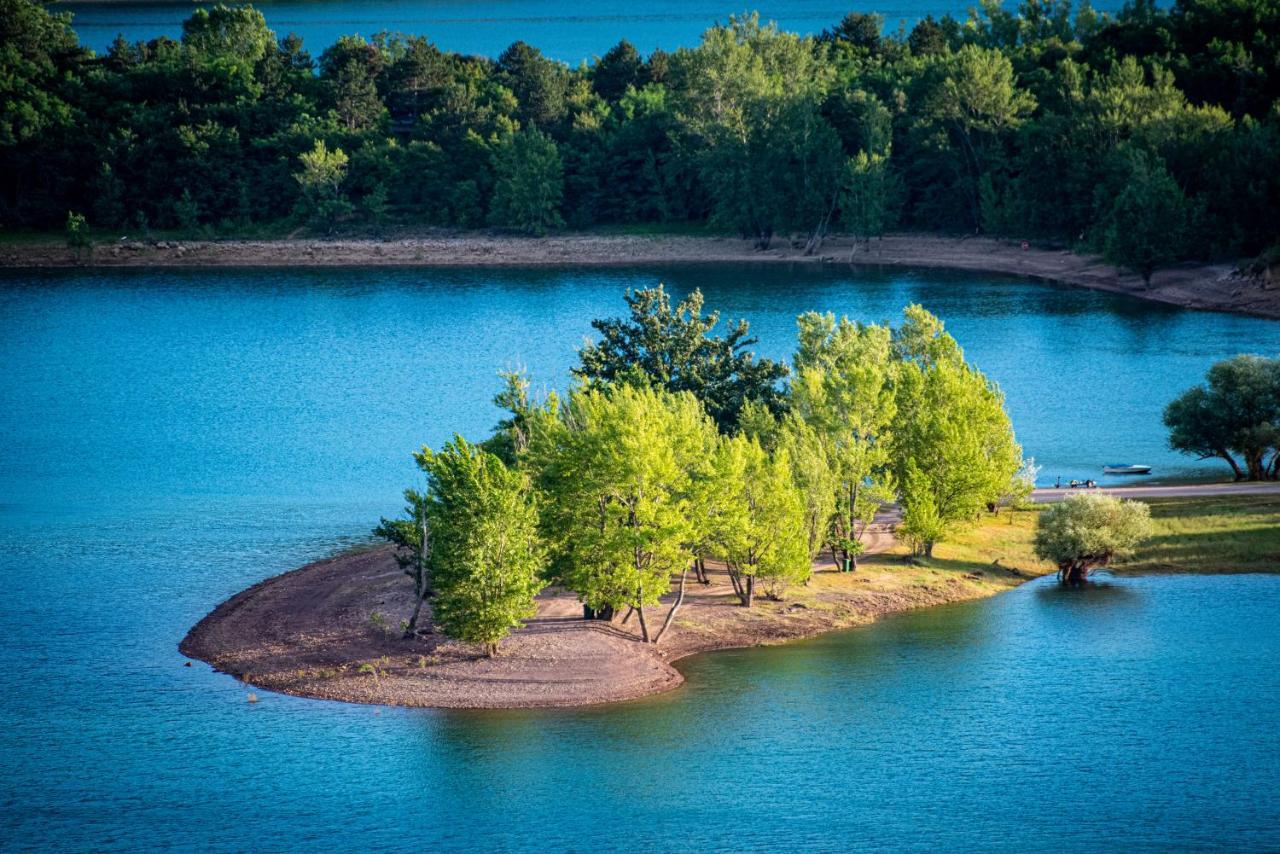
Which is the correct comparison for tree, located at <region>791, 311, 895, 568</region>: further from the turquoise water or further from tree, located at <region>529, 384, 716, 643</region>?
tree, located at <region>529, 384, 716, 643</region>

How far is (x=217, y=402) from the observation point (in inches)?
4897

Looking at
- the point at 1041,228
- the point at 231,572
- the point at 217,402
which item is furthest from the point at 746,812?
the point at 1041,228

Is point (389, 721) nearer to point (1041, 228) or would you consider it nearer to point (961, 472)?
point (961, 472)

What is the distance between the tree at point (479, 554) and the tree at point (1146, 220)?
10439 cm

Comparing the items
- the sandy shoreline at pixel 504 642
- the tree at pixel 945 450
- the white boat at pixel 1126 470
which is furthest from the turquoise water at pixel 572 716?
the tree at pixel 945 450

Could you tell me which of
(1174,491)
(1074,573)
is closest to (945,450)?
(1074,573)

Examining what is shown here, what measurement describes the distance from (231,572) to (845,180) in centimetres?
11621

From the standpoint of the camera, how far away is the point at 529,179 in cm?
19650

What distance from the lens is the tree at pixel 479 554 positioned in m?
65.9

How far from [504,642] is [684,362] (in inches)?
913

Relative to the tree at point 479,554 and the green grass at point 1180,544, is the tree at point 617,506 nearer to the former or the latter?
the tree at point 479,554

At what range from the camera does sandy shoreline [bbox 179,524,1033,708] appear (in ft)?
217

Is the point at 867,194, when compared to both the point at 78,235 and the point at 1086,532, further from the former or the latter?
the point at 1086,532

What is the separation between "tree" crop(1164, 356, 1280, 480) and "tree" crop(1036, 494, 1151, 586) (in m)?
14.9
